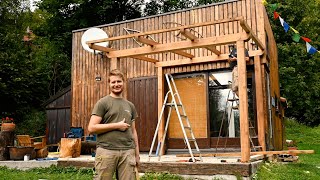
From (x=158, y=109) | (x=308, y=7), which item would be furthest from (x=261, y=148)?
(x=308, y=7)

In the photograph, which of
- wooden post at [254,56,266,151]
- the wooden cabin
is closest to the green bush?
the wooden cabin

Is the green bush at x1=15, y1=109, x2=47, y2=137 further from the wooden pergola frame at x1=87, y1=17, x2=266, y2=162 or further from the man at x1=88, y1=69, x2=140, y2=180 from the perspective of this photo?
the man at x1=88, y1=69, x2=140, y2=180

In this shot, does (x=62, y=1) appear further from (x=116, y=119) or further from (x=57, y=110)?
(x=116, y=119)

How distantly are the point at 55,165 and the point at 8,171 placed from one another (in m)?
0.96

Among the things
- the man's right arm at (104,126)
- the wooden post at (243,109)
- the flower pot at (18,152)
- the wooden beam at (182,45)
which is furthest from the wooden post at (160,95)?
the man's right arm at (104,126)

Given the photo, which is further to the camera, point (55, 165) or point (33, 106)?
point (33, 106)

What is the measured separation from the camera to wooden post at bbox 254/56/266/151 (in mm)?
7773

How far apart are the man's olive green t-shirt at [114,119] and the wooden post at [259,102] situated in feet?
17.3

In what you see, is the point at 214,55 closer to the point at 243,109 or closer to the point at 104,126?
the point at 243,109

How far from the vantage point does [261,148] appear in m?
7.71

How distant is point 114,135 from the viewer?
3.04 metres

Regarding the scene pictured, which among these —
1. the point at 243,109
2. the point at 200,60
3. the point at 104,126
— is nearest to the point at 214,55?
the point at 200,60

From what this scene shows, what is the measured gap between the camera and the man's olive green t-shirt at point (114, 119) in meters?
3.04

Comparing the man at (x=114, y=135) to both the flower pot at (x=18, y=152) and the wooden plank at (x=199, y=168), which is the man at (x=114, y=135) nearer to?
the wooden plank at (x=199, y=168)
